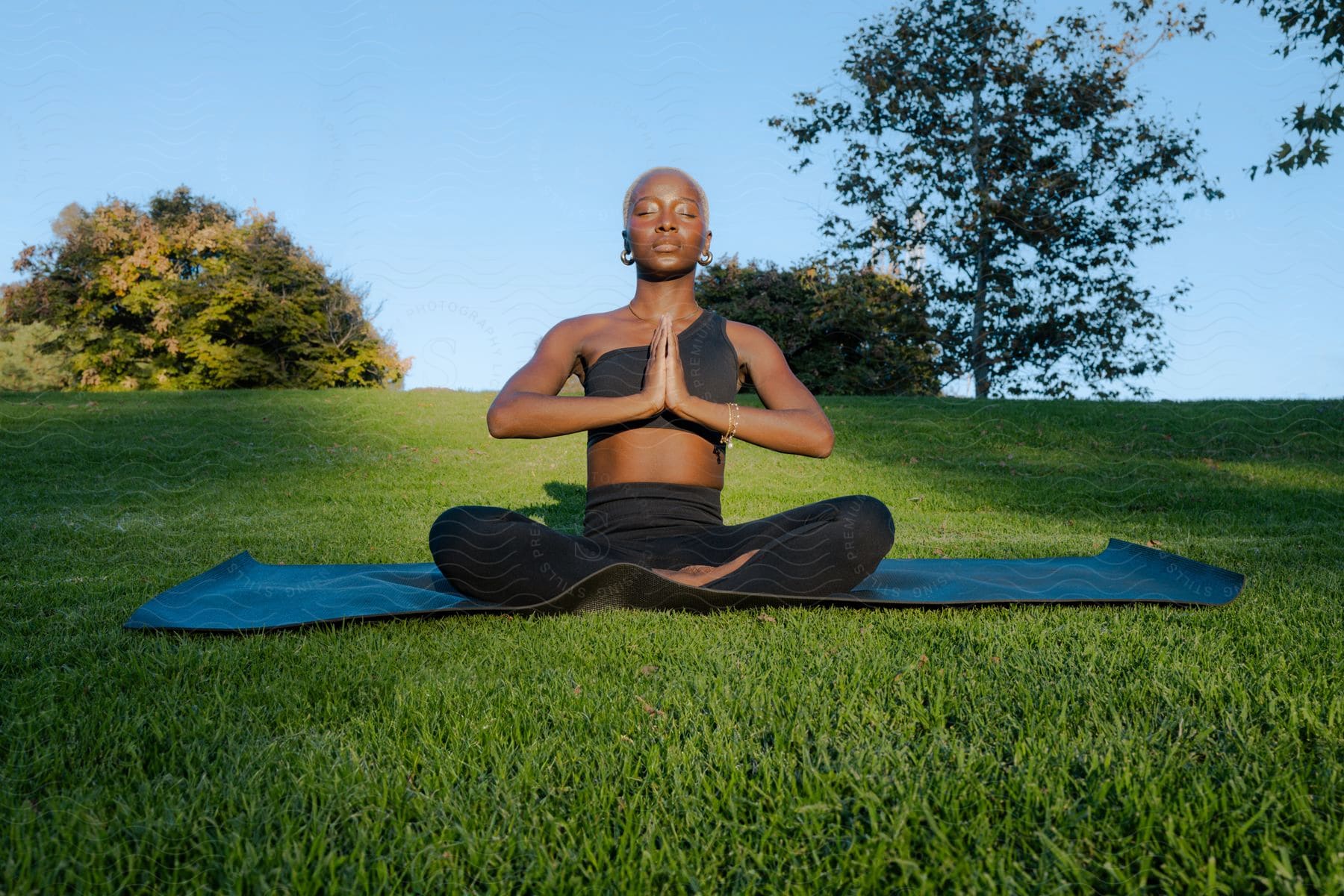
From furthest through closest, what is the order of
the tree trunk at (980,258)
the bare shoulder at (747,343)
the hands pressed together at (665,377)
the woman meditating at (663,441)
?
the tree trunk at (980,258) → the bare shoulder at (747,343) → the hands pressed together at (665,377) → the woman meditating at (663,441)

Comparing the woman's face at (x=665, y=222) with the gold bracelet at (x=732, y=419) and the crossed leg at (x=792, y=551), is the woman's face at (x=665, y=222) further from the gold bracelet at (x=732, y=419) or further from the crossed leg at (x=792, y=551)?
the crossed leg at (x=792, y=551)

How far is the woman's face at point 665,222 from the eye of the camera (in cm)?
384

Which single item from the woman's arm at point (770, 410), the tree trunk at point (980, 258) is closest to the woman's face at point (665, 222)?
the woman's arm at point (770, 410)

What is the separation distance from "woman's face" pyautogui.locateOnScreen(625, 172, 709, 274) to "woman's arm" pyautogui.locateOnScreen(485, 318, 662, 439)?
58 cm

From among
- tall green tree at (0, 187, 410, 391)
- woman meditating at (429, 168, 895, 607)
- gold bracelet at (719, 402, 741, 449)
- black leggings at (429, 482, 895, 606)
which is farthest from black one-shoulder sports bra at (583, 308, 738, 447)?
tall green tree at (0, 187, 410, 391)

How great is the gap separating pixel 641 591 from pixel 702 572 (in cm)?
27

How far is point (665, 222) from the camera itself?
383 cm

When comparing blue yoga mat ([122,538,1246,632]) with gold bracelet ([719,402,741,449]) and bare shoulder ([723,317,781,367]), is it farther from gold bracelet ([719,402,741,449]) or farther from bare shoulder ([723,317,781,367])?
bare shoulder ([723,317,781,367])

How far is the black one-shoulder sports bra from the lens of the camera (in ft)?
12.5

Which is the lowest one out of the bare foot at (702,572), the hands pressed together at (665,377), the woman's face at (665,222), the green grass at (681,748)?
the green grass at (681,748)

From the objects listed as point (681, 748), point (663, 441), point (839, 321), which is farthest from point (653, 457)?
point (839, 321)

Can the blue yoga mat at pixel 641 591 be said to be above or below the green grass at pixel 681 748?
above

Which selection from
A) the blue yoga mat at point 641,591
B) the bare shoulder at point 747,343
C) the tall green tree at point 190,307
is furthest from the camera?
the tall green tree at point 190,307

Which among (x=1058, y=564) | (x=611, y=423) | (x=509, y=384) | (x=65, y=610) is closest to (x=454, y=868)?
(x=611, y=423)
